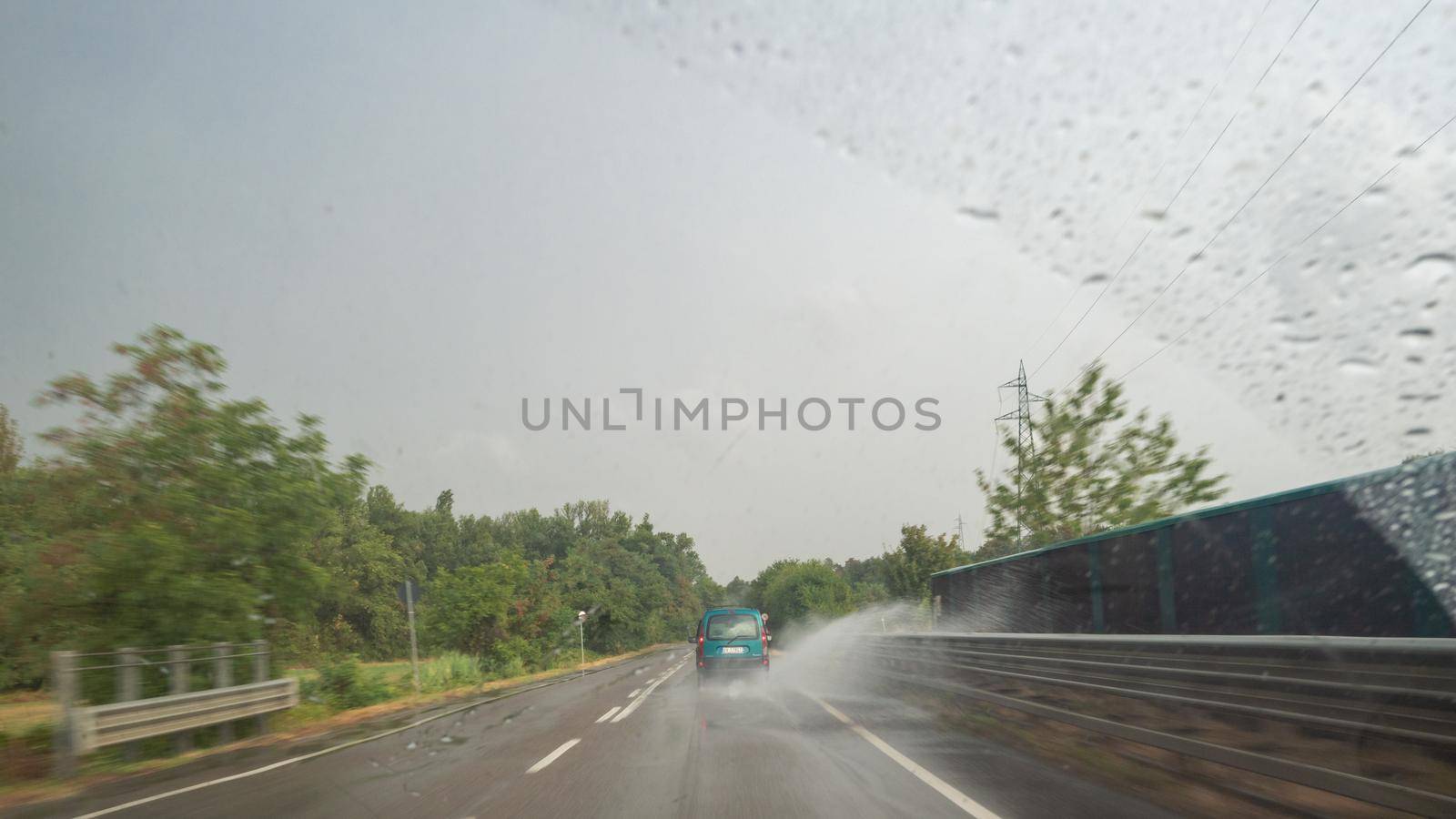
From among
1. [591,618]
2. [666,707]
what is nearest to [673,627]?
[591,618]

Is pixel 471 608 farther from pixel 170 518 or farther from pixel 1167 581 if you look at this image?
pixel 1167 581

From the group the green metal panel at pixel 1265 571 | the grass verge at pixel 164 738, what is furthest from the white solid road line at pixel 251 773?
the green metal panel at pixel 1265 571

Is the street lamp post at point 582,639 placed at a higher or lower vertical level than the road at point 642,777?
lower

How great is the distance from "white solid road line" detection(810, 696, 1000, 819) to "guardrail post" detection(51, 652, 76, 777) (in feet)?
26.9

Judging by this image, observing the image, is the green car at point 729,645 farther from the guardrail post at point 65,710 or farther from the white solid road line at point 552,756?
the guardrail post at point 65,710

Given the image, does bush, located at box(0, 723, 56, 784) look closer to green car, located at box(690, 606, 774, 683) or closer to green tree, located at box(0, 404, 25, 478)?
green car, located at box(690, 606, 774, 683)

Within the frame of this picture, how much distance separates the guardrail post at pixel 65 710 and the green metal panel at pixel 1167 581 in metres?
14.2

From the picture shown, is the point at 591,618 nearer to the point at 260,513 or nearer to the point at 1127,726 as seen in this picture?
the point at 260,513

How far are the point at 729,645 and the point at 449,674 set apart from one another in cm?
1108

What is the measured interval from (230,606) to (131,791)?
537 centimetres

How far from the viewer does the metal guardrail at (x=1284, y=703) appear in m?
4.69

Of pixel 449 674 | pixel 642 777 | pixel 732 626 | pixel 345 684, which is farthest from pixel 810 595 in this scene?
pixel 642 777

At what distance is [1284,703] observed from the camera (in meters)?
5.81

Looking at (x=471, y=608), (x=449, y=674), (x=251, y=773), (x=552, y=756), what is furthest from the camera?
(x=471, y=608)
